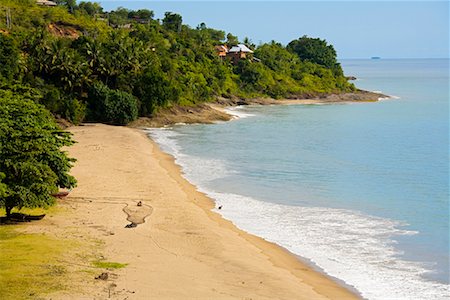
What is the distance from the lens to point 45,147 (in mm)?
22359

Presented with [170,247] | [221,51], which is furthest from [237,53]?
[170,247]

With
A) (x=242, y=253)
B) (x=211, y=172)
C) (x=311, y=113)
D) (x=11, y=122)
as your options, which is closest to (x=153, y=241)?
(x=242, y=253)

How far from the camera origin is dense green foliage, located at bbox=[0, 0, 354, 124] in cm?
5606

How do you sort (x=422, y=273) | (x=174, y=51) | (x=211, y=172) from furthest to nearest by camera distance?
(x=174, y=51) → (x=211, y=172) → (x=422, y=273)

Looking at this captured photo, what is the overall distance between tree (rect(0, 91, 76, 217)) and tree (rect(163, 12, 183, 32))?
90.1 m

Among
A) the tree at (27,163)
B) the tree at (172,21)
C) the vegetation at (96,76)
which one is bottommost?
the tree at (27,163)

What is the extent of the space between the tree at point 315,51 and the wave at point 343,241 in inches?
4020

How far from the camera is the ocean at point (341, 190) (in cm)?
2011

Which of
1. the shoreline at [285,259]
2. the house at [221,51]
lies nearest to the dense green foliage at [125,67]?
the house at [221,51]

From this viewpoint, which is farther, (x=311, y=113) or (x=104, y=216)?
(x=311, y=113)

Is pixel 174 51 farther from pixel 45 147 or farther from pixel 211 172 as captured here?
pixel 45 147

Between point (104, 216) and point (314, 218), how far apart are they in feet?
30.2

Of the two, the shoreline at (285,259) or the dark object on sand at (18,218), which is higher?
the dark object on sand at (18,218)

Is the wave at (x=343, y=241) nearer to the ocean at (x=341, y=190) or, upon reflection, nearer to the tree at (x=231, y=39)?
the ocean at (x=341, y=190)
